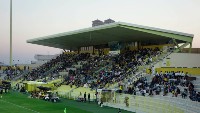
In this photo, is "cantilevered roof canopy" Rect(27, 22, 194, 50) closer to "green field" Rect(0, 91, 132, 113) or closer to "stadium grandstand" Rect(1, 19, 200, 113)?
"stadium grandstand" Rect(1, 19, 200, 113)

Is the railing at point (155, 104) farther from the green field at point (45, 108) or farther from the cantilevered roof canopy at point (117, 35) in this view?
the cantilevered roof canopy at point (117, 35)

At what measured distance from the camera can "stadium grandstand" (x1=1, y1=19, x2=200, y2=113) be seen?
30964 mm

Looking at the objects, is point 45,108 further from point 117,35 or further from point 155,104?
point 117,35

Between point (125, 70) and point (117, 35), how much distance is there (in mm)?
6773

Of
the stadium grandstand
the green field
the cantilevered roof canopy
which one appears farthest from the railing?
the cantilevered roof canopy

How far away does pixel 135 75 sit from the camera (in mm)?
40625

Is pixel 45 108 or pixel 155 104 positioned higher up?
pixel 155 104

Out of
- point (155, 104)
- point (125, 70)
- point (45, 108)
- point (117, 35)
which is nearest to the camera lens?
point (155, 104)

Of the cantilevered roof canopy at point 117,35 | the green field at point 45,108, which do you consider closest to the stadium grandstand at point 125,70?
the cantilevered roof canopy at point 117,35

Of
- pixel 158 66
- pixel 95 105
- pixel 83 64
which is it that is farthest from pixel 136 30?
pixel 83 64

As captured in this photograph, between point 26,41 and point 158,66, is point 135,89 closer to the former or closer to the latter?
point 158,66

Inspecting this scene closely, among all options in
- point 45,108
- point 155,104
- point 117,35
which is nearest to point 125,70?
point 117,35

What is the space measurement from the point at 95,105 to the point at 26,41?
36.6 m

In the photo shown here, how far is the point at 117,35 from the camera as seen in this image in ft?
164
